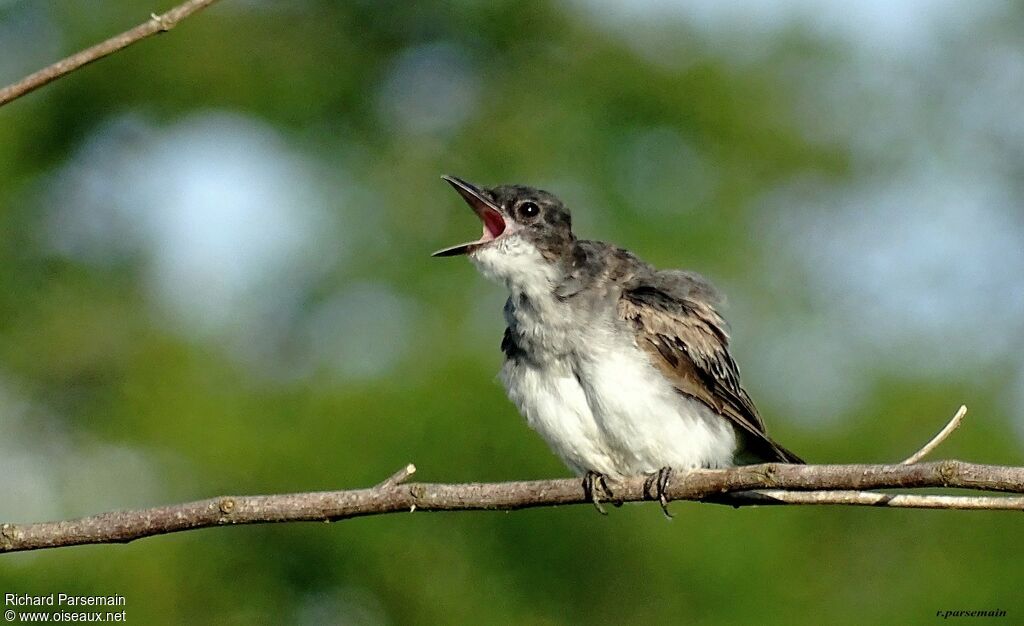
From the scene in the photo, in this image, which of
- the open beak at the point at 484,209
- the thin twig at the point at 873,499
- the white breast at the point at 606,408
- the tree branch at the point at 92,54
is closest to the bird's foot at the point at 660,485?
the white breast at the point at 606,408

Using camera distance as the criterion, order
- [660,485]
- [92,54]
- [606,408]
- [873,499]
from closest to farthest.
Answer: [92,54], [873,499], [660,485], [606,408]

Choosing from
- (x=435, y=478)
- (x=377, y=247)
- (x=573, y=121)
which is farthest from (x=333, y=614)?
(x=573, y=121)

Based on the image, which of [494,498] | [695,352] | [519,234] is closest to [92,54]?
[494,498]

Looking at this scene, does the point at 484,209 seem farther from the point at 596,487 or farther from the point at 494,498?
the point at 494,498

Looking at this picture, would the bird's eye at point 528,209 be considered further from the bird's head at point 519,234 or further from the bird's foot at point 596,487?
the bird's foot at point 596,487

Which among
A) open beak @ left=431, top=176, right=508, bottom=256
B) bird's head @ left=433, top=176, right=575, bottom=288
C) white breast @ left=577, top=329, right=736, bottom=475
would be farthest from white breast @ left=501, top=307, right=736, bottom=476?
open beak @ left=431, top=176, right=508, bottom=256

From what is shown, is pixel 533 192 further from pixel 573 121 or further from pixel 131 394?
pixel 573 121
